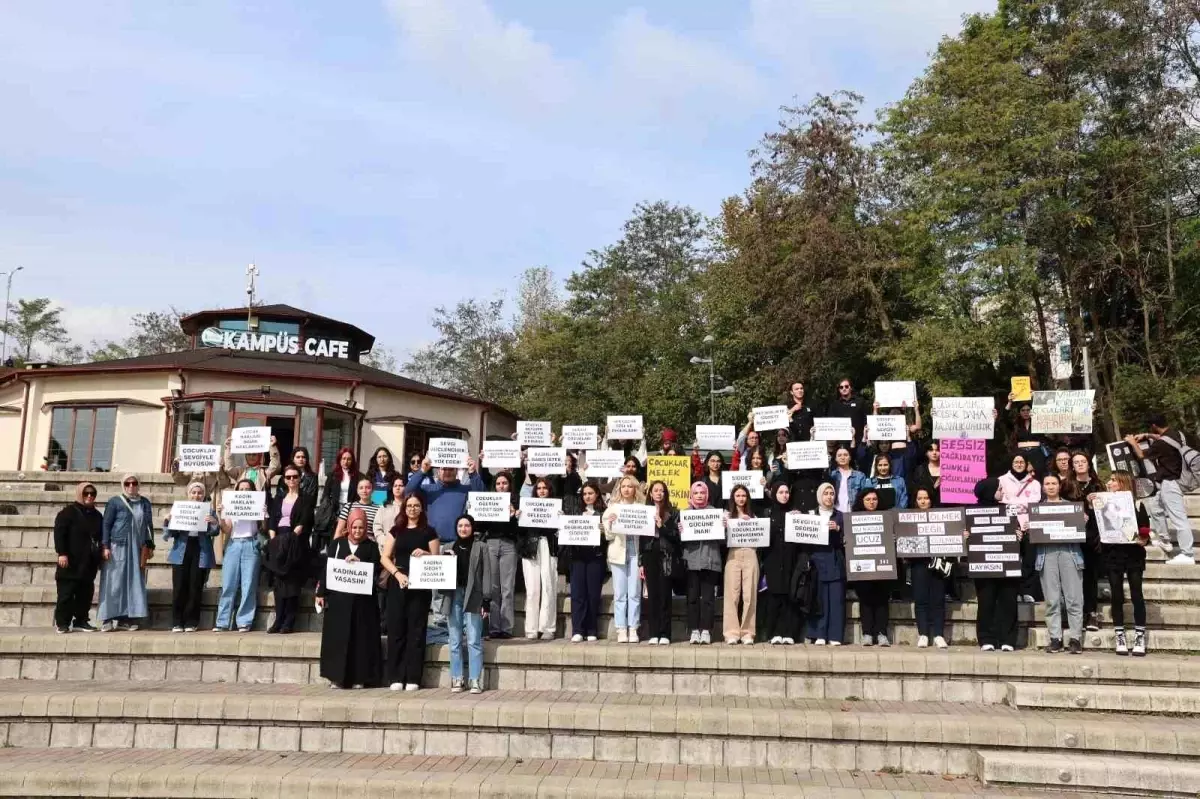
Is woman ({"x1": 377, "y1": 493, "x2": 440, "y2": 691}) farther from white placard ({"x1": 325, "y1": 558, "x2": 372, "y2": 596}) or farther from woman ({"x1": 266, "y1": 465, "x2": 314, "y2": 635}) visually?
woman ({"x1": 266, "y1": 465, "x2": 314, "y2": 635})

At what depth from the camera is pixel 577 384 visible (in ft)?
160

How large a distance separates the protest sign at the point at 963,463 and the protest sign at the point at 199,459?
31.9ft

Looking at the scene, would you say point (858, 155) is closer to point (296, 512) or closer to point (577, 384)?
point (577, 384)

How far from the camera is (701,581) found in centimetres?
1049

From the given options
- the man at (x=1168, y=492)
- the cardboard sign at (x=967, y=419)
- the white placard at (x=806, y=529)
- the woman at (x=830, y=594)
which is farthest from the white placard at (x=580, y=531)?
the man at (x=1168, y=492)

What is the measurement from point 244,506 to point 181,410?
20209 mm

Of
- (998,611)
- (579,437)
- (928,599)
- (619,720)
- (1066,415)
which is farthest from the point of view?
(579,437)

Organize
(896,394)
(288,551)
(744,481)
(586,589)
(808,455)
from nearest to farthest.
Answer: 1. (586,589)
2. (288,551)
3. (744,481)
4. (808,455)
5. (896,394)

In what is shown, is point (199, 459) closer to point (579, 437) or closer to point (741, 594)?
point (579, 437)

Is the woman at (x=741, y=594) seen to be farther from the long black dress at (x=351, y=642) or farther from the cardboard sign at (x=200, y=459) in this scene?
the cardboard sign at (x=200, y=459)

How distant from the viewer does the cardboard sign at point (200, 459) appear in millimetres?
12727

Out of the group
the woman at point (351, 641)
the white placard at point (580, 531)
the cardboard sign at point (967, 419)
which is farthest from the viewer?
the cardboard sign at point (967, 419)

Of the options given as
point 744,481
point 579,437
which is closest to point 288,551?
point 579,437

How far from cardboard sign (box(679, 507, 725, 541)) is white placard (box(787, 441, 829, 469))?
1674 millimetres
